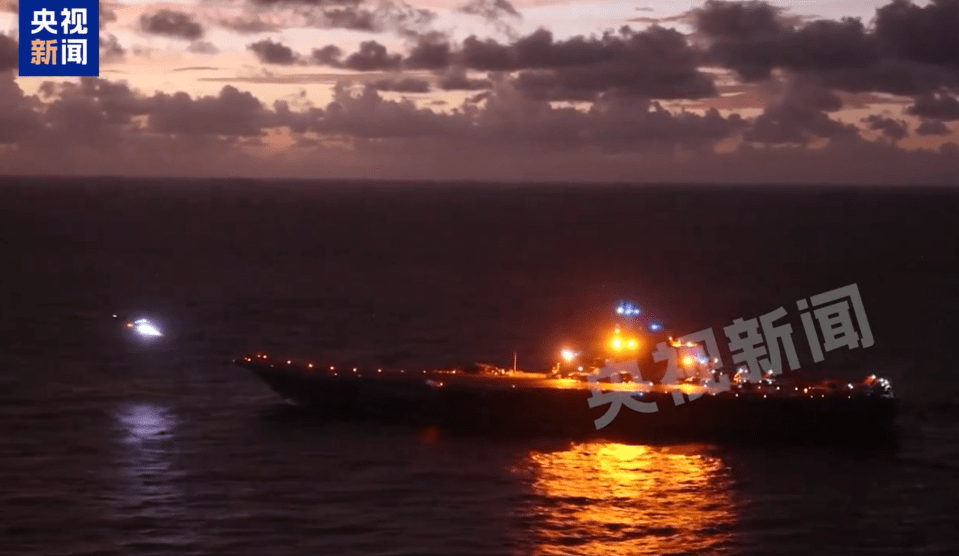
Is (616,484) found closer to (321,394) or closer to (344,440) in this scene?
(344,440)

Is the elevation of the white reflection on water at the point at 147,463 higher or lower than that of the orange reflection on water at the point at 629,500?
higher

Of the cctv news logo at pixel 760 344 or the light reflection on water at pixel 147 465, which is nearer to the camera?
the light reflection on water at pixel 147 465

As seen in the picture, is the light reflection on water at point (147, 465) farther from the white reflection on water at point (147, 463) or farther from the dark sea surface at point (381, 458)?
the dark sea surface at point (381, 458)

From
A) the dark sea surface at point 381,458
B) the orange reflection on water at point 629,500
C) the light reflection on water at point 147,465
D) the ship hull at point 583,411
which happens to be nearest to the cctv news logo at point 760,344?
the ship hull at point 583,411

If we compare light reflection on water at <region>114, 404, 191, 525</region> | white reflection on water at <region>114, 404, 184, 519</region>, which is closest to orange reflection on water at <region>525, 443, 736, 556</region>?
light reflection on water at <region>114, 404, 191, 525</region>

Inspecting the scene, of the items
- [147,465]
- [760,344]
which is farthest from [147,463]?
[760,344]

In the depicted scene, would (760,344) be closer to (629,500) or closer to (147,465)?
(629,500)

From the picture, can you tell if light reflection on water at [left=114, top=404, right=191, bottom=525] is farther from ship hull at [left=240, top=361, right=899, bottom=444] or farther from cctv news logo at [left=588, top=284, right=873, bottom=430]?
cctv news logo at [left=588, top=284, right=873, bottom=430]
